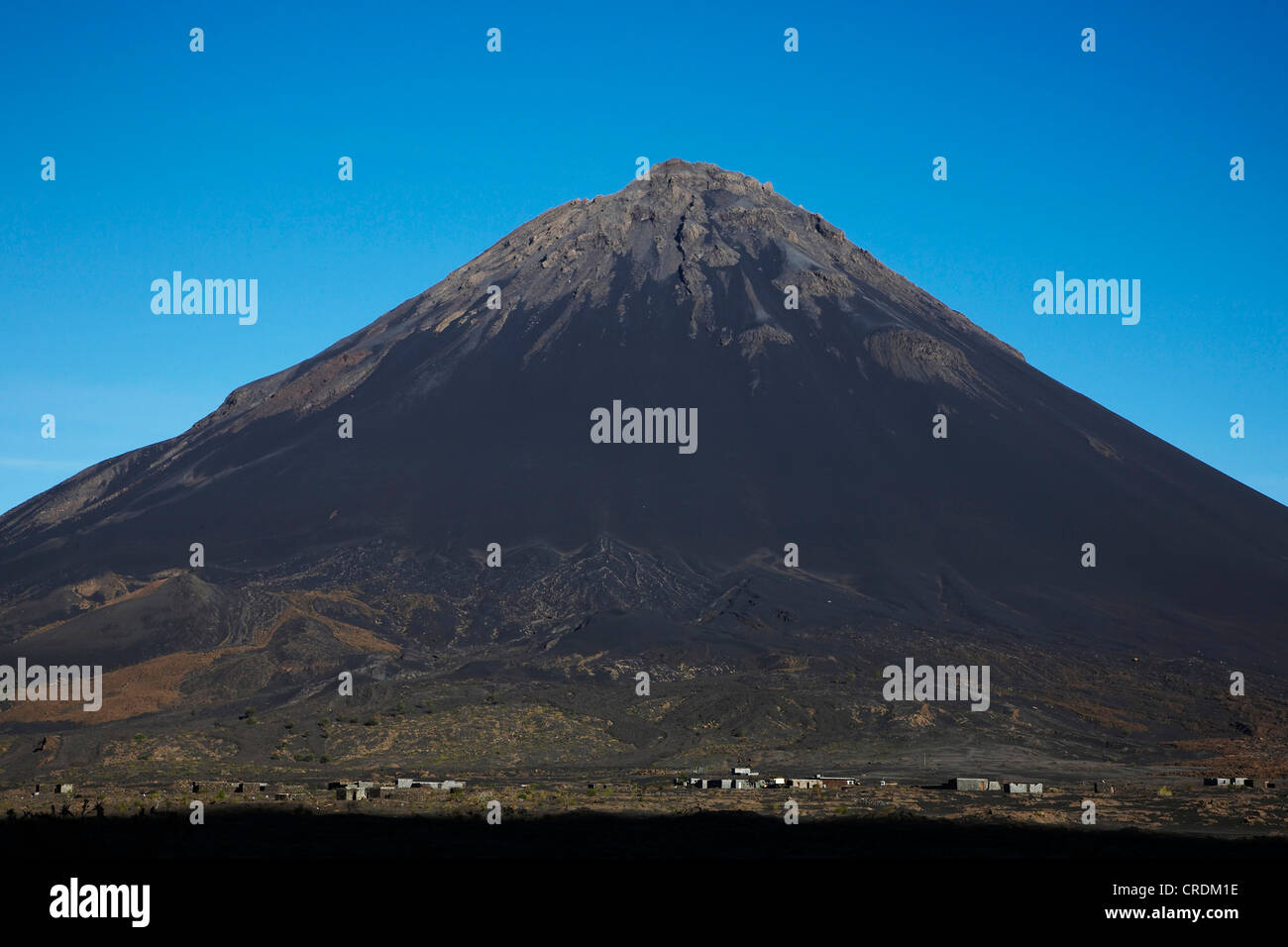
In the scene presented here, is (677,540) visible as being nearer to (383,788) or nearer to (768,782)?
(768,782)

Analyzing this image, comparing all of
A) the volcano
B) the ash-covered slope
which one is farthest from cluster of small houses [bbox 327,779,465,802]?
the ash-covered slope

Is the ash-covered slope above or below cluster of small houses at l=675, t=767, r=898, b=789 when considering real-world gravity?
above

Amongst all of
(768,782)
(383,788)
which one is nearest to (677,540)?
(768,782)

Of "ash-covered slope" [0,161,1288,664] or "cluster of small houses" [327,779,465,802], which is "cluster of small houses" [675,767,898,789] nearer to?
"cluster of small houses" [327,779,465,802]
